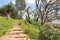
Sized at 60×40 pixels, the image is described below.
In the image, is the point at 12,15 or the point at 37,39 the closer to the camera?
the point at 37,39

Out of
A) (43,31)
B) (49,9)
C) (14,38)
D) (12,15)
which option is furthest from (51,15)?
(14,38)

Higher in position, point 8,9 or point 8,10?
point 8,9

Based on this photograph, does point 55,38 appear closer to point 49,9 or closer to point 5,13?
point 5,13

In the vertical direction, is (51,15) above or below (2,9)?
below

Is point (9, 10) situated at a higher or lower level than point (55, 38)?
higher

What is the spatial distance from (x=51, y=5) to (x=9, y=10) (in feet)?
23.3

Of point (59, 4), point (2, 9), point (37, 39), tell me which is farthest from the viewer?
point (59, 4)

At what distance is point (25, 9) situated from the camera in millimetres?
23562

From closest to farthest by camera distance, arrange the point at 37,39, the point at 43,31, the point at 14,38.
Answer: the point at 14,38 < the point at 37,39 < the point at 43,31

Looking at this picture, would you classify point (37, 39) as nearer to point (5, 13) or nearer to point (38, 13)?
point (5, 13)

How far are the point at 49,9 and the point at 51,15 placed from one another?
31.1 inches

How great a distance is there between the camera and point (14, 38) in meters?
8.45

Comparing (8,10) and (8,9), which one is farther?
(8,10)

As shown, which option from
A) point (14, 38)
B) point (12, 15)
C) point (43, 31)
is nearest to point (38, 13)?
point (12, 15)
